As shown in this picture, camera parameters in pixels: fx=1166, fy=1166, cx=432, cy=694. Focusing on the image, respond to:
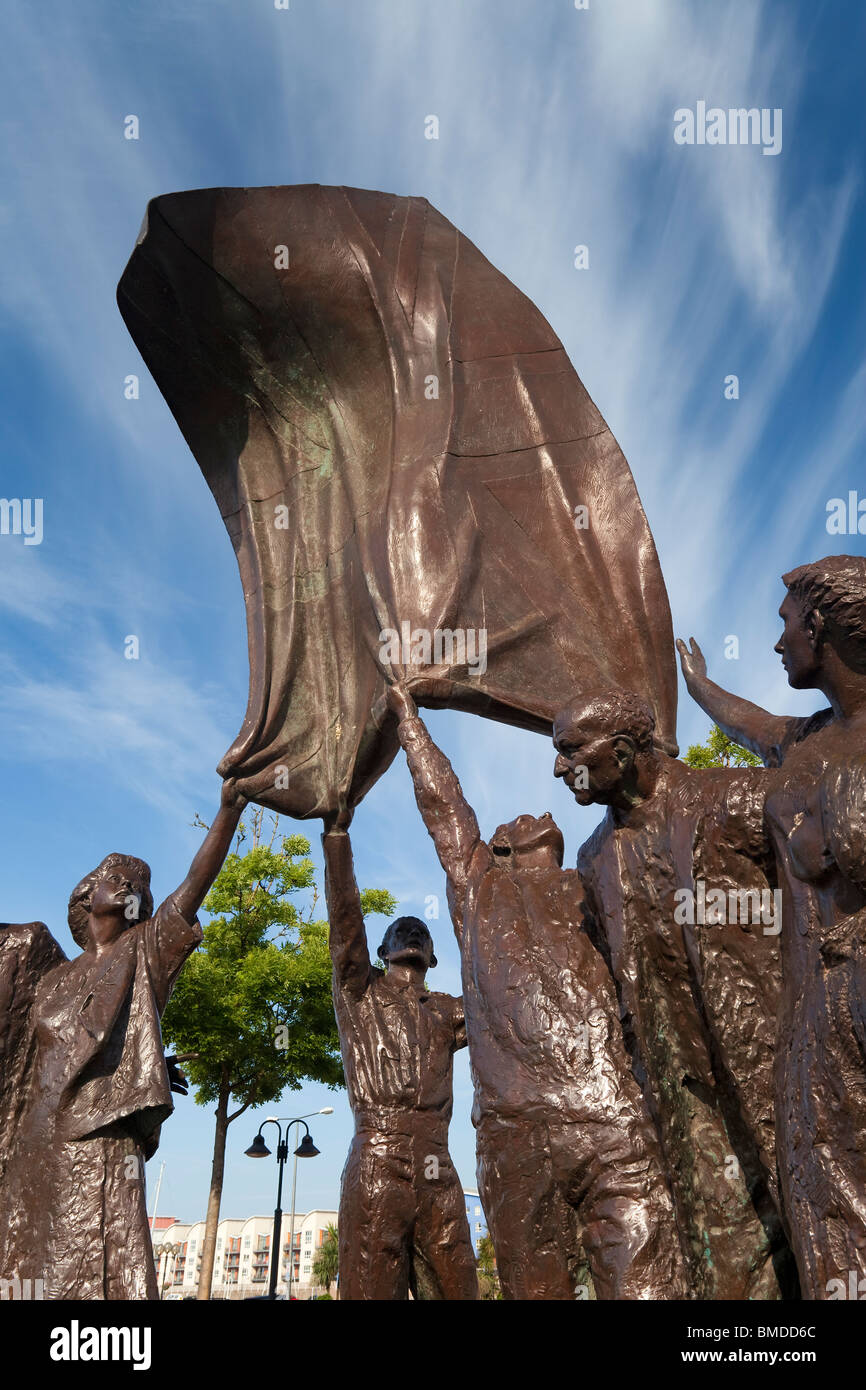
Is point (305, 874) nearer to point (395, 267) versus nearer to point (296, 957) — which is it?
point (296, 957)

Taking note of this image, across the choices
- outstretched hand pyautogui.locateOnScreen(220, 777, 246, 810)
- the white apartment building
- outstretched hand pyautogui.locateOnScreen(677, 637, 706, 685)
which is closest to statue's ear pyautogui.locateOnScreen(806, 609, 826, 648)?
outstretched hand pyautogui.locateOnScreen(677, 637, 706, 685)

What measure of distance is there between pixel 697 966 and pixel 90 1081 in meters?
3.00

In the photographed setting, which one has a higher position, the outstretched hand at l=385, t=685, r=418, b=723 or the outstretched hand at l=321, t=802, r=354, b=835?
the outstretched hand at l=385, t=685, r=418, b=723

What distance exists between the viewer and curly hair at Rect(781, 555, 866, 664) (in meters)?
3.16

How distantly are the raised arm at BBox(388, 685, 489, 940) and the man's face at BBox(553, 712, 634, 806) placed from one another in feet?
3.07

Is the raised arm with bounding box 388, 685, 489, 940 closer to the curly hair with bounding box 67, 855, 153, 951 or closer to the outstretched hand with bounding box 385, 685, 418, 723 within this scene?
the outstretched hand with bounding box 385, 685, 418, 723

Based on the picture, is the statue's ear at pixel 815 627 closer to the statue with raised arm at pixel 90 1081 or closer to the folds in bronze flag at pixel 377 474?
the folds in bronze flag at pixel 377 474

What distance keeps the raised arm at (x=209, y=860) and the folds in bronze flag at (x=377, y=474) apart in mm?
181

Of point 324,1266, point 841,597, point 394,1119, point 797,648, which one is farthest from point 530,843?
point 324,1266

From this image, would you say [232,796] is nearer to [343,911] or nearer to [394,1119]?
[343,911]

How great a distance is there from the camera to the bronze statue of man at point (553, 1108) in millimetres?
3875

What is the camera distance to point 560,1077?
417 centimetres

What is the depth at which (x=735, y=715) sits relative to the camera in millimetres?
4328
